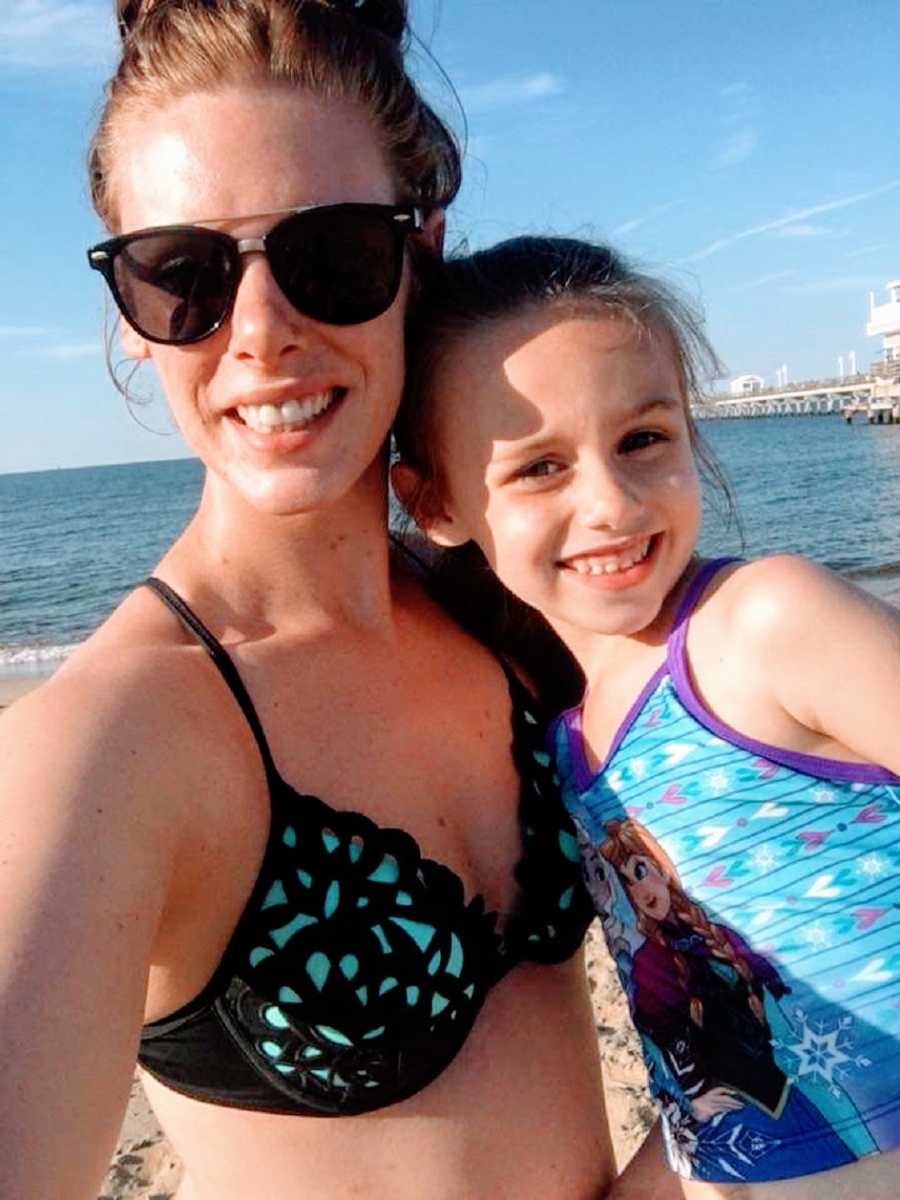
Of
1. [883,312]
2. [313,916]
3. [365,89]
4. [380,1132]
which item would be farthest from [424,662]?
[883,312]

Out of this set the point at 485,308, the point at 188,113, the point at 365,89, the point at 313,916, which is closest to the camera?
the point at 313,916

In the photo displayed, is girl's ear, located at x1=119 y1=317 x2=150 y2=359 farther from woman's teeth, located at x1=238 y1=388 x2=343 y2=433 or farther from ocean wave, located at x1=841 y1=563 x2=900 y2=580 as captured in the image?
ocean wave, located at x1=841 y1=563 x2=900 y2=580

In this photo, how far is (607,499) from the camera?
82.9 inches

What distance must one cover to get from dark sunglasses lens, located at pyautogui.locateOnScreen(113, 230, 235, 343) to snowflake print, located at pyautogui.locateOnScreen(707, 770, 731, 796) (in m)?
1.20

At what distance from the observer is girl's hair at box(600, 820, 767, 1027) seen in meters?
1.90

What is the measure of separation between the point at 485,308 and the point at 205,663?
100cm

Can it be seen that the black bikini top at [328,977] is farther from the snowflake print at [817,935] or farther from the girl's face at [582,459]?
the girl's face at [582,459]

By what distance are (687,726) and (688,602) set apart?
0.90ft

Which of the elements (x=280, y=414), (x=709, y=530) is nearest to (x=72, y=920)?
(x=280, y=414)

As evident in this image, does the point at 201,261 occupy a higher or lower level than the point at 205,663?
higher

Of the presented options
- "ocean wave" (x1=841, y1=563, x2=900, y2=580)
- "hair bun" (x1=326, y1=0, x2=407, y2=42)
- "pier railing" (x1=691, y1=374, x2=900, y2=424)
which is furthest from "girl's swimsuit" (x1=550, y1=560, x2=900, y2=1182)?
"pier railing" (x1=691, y1=374, x2=900, y2=424)

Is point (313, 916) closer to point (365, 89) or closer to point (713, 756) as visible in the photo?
point (713, 756)

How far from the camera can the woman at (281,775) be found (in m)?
1.44

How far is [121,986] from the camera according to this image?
1421 millimetres
